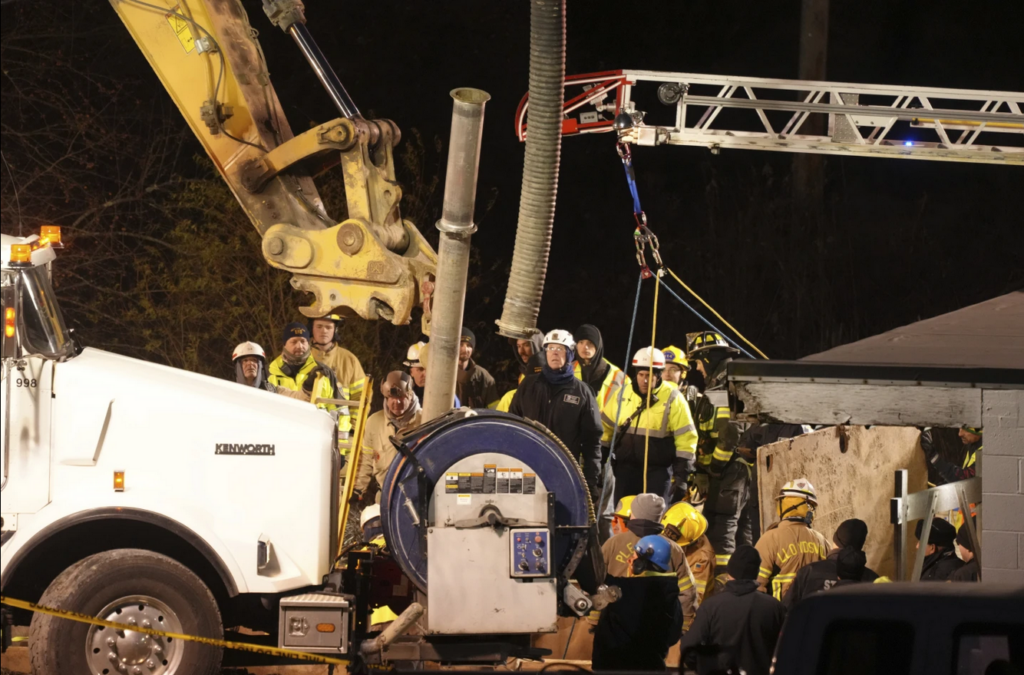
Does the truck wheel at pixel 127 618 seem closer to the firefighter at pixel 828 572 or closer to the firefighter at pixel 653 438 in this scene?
the firefighter at pixel 828 572

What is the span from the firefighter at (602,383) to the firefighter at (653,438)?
131 millimetres

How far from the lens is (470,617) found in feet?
25.0

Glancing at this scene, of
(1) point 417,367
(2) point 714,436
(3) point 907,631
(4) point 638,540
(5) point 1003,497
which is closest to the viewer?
(3) point 907,631

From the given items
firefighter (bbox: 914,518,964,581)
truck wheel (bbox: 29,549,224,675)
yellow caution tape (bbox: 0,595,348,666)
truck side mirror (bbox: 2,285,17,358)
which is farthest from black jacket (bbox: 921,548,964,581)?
truck side mirror (bbox: 2,285,17,358)

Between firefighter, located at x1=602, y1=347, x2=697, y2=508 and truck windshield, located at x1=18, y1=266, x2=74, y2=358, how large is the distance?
211 inches

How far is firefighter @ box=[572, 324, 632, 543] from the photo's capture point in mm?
11523

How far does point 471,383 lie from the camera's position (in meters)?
13.1

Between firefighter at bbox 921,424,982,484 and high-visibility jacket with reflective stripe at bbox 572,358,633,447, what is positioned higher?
high-visibility jacket with reflective stripe at bbox 572,358,633,447

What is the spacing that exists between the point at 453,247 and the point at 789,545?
3071mm

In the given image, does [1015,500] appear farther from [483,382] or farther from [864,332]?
[864,332]

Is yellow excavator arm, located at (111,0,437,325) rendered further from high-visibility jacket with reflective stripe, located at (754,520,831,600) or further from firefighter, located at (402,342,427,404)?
high-visibility jacket with reflective stripe, located at (754,520,831,600)

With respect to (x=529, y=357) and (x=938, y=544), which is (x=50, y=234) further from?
(x=938, y=544)

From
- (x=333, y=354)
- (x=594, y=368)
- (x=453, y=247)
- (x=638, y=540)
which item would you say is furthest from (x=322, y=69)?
(x=594, y=368)

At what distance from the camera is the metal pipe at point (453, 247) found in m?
8.46
